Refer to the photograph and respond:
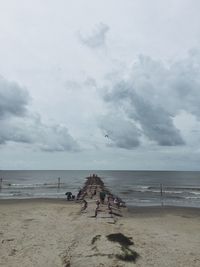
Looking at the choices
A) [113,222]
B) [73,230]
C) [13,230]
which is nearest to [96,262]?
[73,230]

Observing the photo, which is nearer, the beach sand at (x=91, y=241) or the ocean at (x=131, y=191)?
the beach sand at (x=91, y=241)

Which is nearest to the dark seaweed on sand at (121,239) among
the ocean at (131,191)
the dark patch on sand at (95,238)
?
the dark patch on sand at (95,238)

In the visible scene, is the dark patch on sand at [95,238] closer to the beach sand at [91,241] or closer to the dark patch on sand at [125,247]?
the beach sand at [91,241]

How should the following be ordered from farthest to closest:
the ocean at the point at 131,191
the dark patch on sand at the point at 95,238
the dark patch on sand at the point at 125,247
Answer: the ocean at the point at 131,191 → the dark patch on sand at the point at 95,238 → the dark patch on sand at the point at 125,247

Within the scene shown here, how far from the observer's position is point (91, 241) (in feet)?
48.1

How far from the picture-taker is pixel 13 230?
1697 centimetres

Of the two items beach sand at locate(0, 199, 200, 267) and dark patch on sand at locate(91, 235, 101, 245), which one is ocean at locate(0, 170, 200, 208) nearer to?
beach sand at locate(0, 199, 200, 267)

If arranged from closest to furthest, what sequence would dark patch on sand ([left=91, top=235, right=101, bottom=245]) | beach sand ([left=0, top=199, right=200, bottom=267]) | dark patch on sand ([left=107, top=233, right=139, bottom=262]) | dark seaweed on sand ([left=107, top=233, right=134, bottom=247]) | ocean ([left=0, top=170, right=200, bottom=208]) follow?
beach sand ([left=0, top=199, right=200, bottom=267]) < dark patch on sand ([left=107, top=233, right=139, bottom=262]) < dark seaweed on sand ([left=107, top=233, right=134, bottom=247]) < dark patch on sand ([left=91, top=235, right=101, bottom=245]) < ocean ([left=0, top=170, right=200, bottom=208])

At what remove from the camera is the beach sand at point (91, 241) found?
12086 millimetres

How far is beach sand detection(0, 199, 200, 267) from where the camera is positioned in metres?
12.1

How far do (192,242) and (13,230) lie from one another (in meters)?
9.29

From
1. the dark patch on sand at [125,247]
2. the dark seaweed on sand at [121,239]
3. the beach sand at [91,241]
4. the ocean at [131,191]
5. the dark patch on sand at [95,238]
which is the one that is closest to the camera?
the beach sand at [91,241]

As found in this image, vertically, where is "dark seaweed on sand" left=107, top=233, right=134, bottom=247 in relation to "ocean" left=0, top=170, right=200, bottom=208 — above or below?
below

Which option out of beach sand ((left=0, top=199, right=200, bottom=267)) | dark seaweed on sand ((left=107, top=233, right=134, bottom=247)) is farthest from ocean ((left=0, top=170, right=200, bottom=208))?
→ dark seaweed on sand ((left=107, top=233, right=134, bottom=247))
